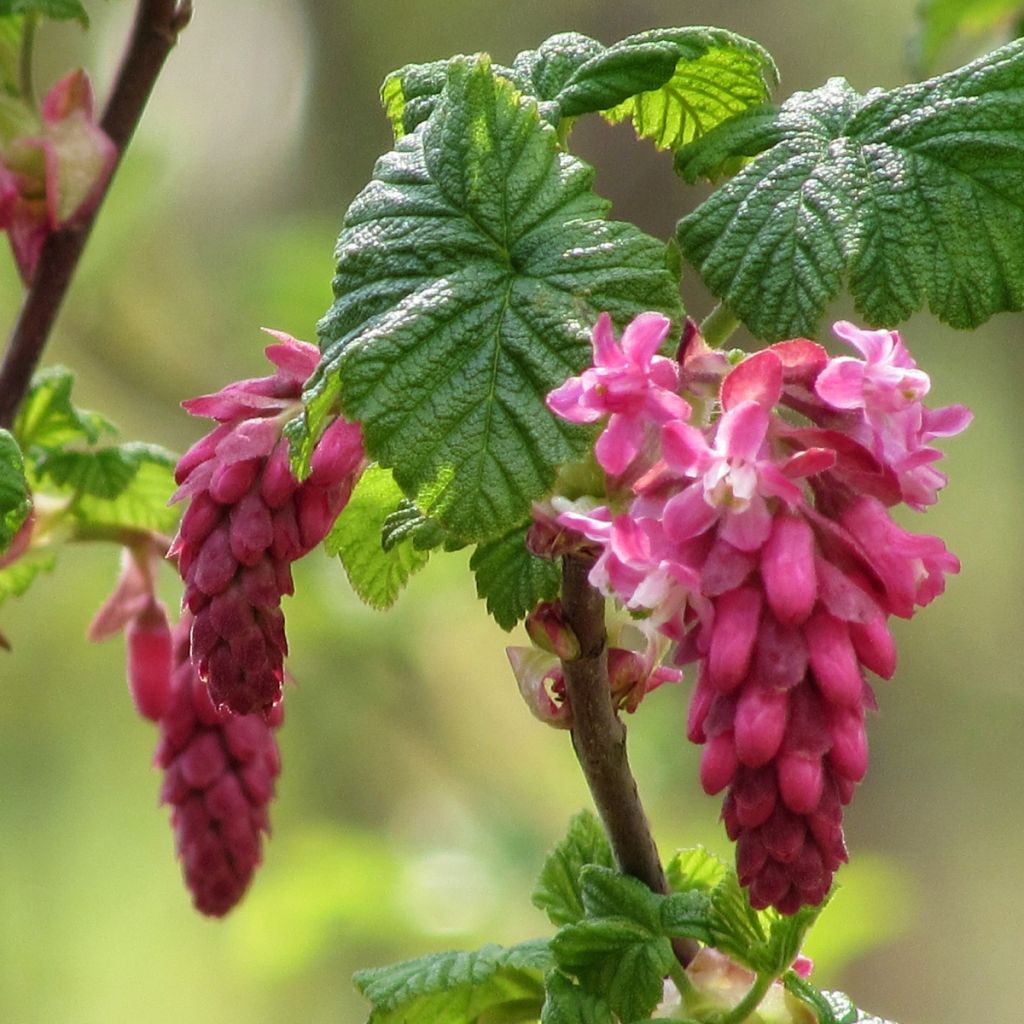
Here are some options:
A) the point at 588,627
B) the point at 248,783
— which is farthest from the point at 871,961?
the point at 588,627

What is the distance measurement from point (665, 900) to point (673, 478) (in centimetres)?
28

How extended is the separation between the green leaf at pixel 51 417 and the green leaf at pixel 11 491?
353 millimetres

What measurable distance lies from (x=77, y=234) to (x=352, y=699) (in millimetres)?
2405

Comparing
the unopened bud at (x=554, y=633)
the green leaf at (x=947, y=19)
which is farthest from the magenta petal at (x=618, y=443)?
the green leaf at (x=947, y=19)

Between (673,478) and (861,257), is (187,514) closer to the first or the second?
(673,478)

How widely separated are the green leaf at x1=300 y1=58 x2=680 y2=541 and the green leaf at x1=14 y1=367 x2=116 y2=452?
0.54 metres

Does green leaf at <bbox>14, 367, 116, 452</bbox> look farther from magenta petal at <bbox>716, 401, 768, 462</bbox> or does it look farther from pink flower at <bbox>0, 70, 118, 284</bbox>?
magenta petal at <bbox>716, 401, 768, 462</bbox>

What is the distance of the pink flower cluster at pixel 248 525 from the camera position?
71cm

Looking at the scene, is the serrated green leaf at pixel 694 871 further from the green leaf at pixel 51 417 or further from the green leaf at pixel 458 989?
the green leaf at pixel 51 417

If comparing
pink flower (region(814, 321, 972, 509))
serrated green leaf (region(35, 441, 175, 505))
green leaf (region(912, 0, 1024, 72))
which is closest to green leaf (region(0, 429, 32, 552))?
serrated green leaf (region(35, 441, 175, 505))

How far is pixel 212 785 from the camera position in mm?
1158

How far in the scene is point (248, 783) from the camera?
117 centimetres

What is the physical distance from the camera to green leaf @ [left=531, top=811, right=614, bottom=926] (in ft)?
3.11

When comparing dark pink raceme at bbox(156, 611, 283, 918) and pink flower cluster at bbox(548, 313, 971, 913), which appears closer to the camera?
pink flower cluster at bbox(548, 313, 971, 913)
